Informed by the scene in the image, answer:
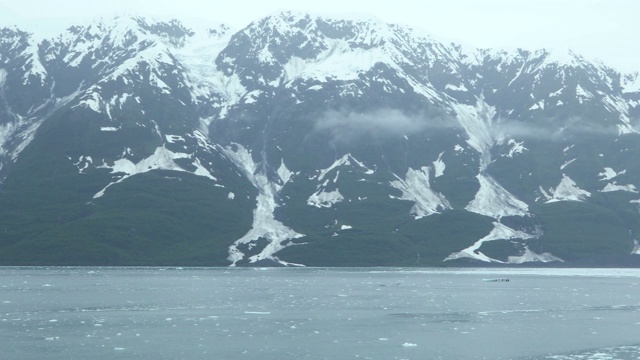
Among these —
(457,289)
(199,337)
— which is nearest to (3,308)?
(199,337)

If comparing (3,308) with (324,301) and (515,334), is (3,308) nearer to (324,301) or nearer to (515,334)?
(324,301)

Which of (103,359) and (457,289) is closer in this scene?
(103,359)

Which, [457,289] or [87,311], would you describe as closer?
[87,311]

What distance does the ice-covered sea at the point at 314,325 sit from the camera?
7438 centimetres

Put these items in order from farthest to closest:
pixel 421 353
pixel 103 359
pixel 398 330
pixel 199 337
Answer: pixel 398 330 < pixel 199 337 < pixel 421 353 < pixel 103 359

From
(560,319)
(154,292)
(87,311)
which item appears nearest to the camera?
(560,319)

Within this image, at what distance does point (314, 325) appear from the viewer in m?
94.9

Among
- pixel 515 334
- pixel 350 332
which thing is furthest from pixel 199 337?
pixel 515 334

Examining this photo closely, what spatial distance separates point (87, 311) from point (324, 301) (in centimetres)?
3639

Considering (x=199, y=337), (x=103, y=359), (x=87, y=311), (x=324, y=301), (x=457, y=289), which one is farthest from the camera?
(x=457, y=289)

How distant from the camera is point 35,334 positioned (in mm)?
85125

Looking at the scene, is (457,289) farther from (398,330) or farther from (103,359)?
(103,359)

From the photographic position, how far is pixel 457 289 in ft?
566

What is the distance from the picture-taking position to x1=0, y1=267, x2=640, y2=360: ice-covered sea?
74375 millimetres
